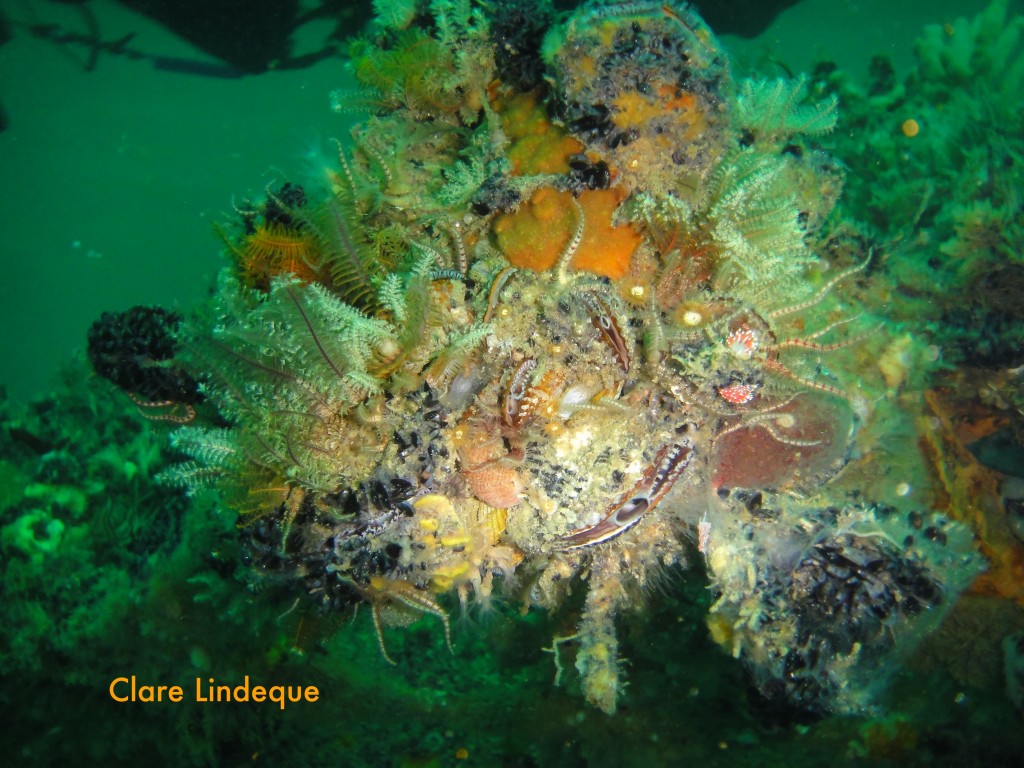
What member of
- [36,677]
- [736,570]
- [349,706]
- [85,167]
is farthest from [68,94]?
[736,570]

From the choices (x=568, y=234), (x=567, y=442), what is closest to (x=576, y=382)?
(x=567, y=442)

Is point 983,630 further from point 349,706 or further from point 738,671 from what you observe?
point 349,706

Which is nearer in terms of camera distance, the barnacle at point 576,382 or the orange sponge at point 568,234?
the barnacle at point 576,382

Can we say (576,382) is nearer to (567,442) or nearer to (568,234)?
(567,442)

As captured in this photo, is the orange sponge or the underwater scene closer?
the underwater scene

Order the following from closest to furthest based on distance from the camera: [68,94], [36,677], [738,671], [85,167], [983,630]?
[983,630] < [738,671] < [36,677] < [68,94] < [85,167]
